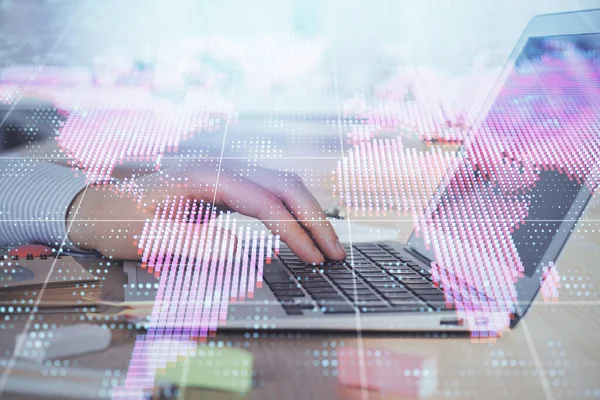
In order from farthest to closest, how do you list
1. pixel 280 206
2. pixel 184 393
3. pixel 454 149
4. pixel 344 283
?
pixel 454 149, pixel 280 206, pixel 344 283, pixel 184 393

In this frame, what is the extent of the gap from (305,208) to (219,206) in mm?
152

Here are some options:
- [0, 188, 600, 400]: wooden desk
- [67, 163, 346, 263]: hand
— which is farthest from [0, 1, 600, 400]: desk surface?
[67, 163, 346, 263]: hand

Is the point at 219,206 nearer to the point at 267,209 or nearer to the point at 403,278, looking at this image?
the point at 267,209

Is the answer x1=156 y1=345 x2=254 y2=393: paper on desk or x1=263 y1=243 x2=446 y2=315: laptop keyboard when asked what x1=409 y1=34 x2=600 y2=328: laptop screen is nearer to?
x1=263 y1=243 x2=446 y2=315: laptop keyboard

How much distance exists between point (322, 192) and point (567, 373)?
49 cm

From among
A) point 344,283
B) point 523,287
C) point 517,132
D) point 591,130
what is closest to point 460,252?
point 523,287

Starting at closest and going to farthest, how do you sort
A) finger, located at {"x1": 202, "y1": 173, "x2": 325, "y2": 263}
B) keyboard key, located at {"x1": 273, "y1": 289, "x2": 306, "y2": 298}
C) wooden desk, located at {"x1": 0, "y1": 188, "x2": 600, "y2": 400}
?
wooden desk, located at {"x1": 0, "y1": 188, "x2": 600, "y2": 400} < keyboard key, located at {"x1": 273, "y1": 289, "x2": 306, "y2": 298} < finger, located at {"x1": 202, "y1": 173, "x2": 325, "y2": 263}

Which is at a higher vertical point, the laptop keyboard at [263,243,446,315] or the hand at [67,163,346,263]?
the hand at [67,163,346,263]

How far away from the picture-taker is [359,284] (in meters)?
0.77

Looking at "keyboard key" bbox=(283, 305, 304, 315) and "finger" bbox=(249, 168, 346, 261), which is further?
"finger" bbox=(249, 168, 346, 261)

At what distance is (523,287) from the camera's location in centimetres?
77

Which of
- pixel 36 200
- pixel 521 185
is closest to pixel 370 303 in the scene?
pixel 521 185

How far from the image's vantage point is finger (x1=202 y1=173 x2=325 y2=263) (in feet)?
2.75

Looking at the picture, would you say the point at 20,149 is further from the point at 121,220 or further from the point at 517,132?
the point at 517,132
